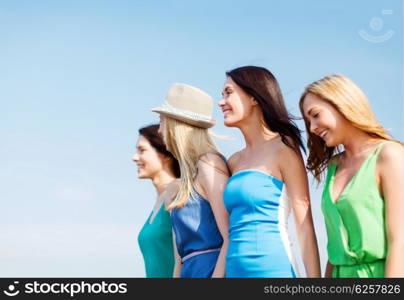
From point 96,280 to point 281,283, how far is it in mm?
1726

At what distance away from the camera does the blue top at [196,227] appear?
6.93 meters

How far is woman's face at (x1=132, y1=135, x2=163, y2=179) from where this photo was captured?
8523 millimetres

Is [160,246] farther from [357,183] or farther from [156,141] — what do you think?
[357,183]

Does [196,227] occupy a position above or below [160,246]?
below

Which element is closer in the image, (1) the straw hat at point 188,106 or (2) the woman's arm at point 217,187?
(2) the woman's arm at point 217,187

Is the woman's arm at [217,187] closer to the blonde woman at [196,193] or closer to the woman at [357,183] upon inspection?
the blonde woman at [196,193]

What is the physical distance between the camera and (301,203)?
20.4ft

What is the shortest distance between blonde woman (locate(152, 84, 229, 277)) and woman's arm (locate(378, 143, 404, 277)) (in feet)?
5.66

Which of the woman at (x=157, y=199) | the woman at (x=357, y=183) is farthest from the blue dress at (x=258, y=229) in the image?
the woman at (x=157, y=199)

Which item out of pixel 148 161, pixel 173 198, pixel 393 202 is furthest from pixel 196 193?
pixel 393 202

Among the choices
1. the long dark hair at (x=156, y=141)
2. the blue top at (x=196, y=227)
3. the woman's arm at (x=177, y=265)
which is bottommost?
the woman's arm at (x=177, y=265)

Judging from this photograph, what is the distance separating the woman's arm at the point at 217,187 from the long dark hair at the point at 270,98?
0.68 meters

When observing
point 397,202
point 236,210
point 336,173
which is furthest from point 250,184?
point 397,202

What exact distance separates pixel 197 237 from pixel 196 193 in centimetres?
45
